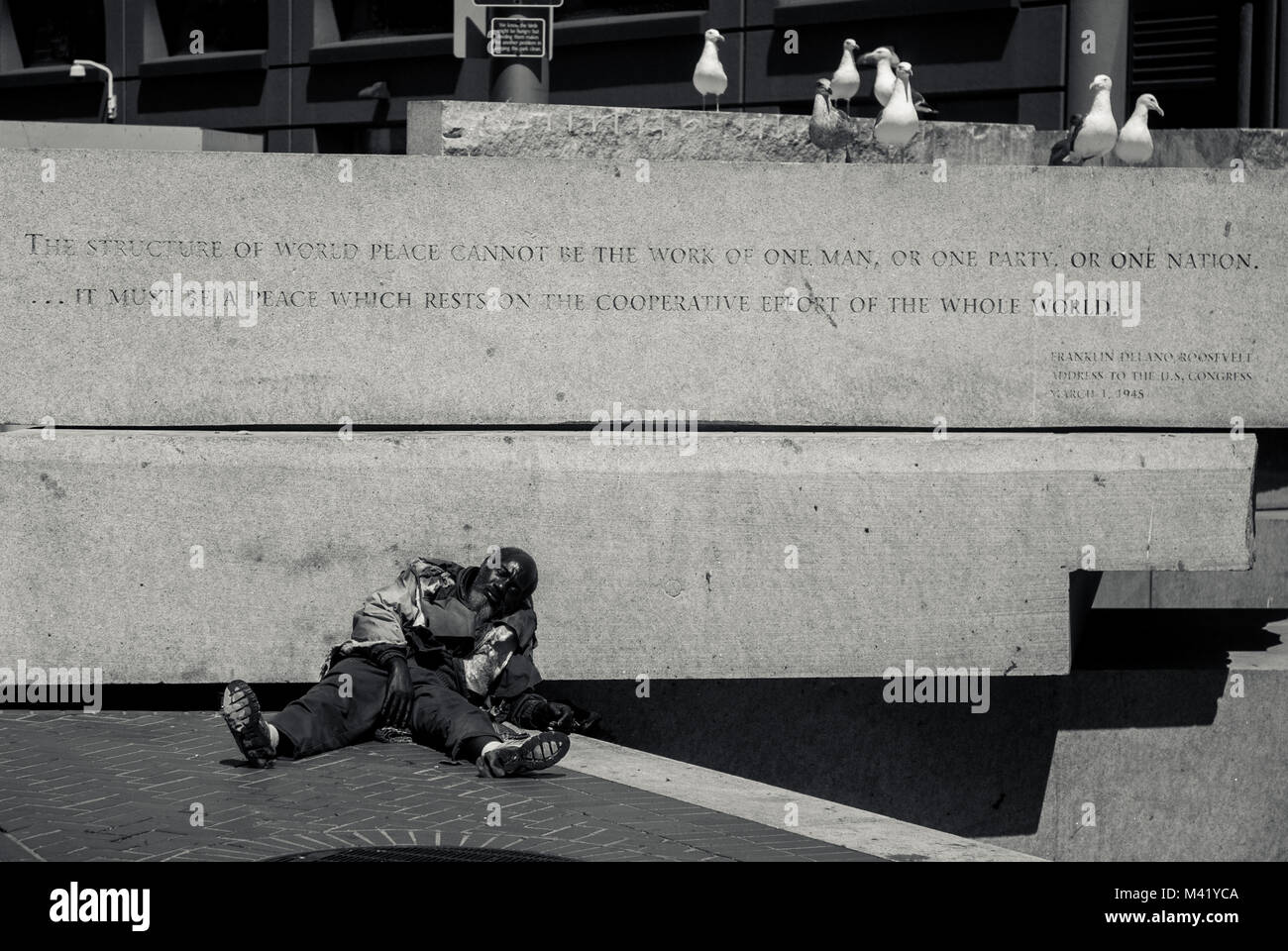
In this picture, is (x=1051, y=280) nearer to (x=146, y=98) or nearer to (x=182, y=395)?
(x=182, y=395)

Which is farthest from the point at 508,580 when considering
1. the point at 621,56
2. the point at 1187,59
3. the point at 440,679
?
the point at 621,56

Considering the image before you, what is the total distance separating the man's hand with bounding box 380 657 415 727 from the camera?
6234 mm

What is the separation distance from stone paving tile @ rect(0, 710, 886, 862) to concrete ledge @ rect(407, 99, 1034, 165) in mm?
3251

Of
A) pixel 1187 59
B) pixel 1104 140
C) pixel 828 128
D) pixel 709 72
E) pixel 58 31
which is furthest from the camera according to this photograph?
pixel 58 31

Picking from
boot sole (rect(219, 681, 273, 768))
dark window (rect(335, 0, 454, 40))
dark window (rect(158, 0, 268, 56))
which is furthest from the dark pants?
dark window (rect(158, 0, 268, 56))

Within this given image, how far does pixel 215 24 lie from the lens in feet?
62.1

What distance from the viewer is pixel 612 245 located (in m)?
7.23

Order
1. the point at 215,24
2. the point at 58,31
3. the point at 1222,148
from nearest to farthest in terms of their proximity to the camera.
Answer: the point at 1222,148 → the point at 215,24 → the point at 58,31

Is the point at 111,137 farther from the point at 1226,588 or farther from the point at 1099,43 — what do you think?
the point at 1099,43

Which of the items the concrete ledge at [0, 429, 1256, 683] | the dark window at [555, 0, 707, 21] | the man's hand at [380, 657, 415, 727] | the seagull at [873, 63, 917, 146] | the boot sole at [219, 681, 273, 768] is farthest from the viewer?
the dark window at [555, 0, 707, 21]

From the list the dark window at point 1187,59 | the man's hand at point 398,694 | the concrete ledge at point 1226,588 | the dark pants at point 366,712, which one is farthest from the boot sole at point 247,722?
the dark window at point 1187,59

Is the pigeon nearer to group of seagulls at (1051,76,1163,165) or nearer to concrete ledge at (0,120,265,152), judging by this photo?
group of seagulls at (1051,76,1163,165)

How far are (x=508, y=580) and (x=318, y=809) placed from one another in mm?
1633

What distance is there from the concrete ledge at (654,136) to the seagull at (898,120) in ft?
0.76
